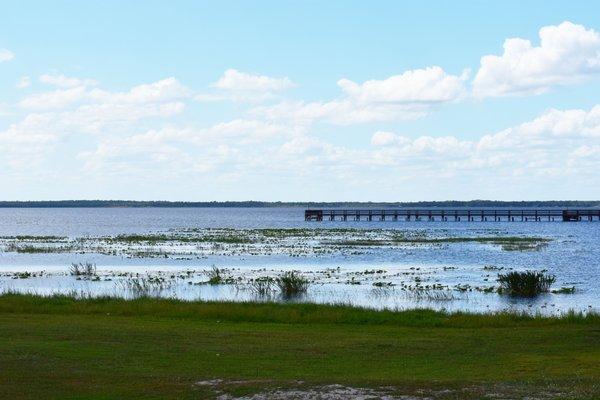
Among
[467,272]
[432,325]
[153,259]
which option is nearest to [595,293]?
[467,272]

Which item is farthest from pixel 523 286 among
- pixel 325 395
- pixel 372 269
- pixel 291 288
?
pixel 325 395

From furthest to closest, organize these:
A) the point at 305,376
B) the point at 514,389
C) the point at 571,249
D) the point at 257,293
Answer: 1. the point at 571,249
2. the point at 257,293
3. the point at 305,376
4. the point at 514,389

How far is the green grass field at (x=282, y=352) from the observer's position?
16.6m

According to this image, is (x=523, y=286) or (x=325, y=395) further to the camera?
(x=523, y=286)

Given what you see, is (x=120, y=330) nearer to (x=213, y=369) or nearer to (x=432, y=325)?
(x=213, y=369)

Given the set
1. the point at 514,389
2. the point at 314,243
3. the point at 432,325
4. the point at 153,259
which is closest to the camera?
the point at 514,389

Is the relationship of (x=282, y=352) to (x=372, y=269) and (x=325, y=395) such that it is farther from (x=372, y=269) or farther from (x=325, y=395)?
(x=372, y=269)

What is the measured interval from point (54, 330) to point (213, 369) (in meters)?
7.19

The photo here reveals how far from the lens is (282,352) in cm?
2127

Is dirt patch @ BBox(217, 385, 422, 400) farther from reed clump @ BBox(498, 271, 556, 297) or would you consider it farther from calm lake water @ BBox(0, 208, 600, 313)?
reed clump @ BBox(498, 271, 556, 297)

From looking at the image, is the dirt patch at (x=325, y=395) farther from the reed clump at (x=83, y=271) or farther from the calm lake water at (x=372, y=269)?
the reed clump at (x=83, y=271)

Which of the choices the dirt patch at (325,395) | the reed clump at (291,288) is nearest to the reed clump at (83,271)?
the reed clump at (291,288)

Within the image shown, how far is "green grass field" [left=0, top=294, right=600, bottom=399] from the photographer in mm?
16594

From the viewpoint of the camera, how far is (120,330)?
24.7m
